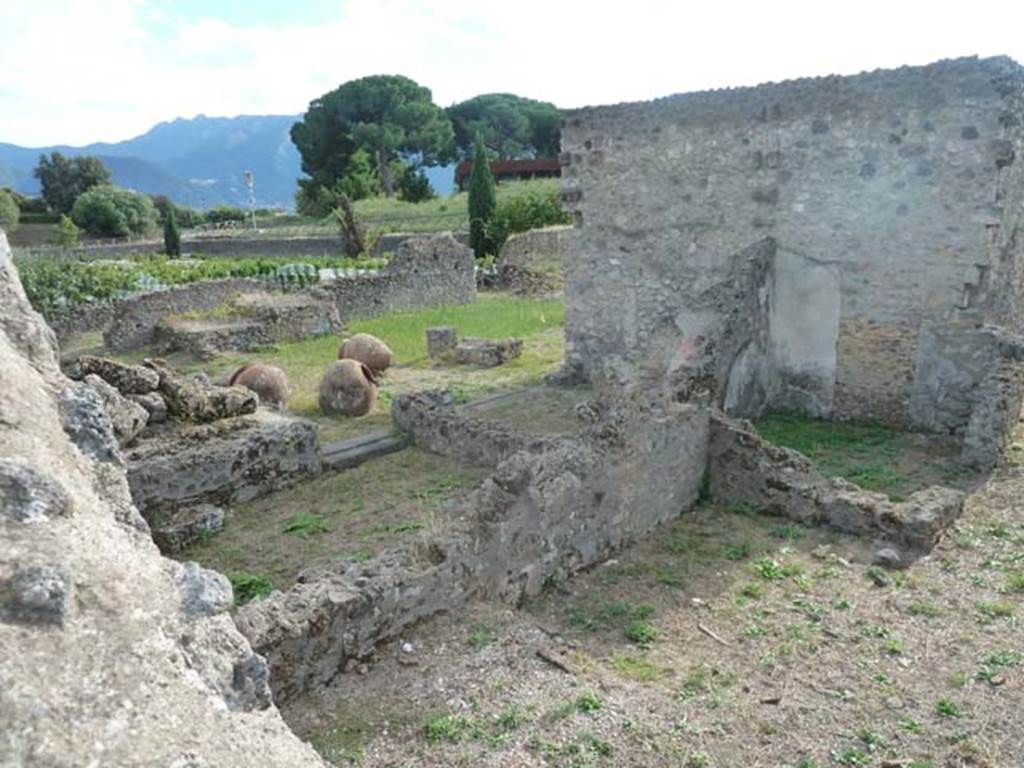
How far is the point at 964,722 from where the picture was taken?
4.58 metres

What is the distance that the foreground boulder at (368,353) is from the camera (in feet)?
48.1

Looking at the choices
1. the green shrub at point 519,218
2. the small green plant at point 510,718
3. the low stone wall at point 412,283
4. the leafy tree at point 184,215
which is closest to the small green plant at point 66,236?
the leafy tree at point 184,215

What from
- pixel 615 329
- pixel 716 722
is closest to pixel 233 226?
pixel 615 329

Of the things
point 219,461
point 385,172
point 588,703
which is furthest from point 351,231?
point 588,703

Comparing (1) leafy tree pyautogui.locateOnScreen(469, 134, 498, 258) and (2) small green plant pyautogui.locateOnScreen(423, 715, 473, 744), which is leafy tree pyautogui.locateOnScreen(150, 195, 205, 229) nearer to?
(1) leafy tree pyautogui.locateOnScreen(469, 134, 498, 258)

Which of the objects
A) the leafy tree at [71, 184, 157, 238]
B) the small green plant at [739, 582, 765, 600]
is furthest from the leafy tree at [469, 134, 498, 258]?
the leafy tree at [71, 184, 157, 238]

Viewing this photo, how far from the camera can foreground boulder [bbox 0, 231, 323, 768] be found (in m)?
1.85

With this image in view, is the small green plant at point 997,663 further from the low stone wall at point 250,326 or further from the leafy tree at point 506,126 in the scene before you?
the leafy tree at point 506,126

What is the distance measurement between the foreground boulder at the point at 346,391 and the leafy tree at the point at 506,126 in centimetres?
5729

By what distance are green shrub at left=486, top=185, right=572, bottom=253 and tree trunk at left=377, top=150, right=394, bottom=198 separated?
2371cm

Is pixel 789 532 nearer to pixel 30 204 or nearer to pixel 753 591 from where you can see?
pixel 753 591

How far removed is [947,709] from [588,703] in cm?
209

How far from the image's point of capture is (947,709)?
4.66 m

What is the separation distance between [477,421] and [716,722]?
5.80 m
